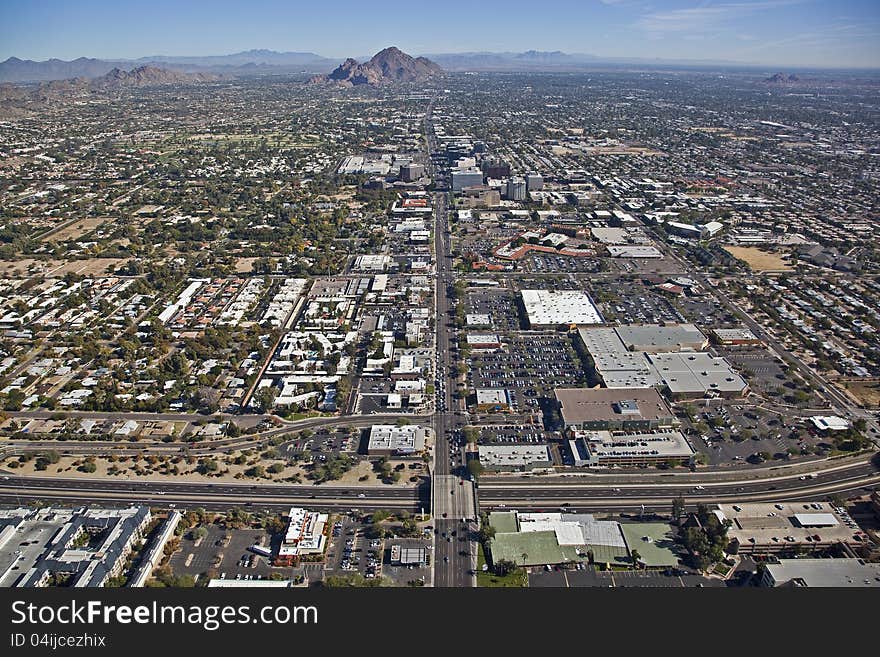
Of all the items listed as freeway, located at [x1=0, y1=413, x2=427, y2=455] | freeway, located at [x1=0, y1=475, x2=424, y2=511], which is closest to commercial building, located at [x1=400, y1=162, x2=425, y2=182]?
freeway, located at [x1=0, y1=413, x2=427, y2=455]

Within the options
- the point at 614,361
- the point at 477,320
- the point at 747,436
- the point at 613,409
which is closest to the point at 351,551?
the point at 613,409

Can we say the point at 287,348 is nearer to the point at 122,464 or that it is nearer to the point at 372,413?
the point at 372,413

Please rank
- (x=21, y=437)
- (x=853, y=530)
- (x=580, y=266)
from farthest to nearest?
(x=580, y=266), (x=21, y=437), (x=853, y=530)

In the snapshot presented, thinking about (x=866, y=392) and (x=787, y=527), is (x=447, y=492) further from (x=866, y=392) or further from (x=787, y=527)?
(x=866, y=392)

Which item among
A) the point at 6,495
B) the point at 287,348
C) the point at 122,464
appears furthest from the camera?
the point at 287,348

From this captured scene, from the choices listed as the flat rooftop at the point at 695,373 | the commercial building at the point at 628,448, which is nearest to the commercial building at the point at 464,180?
the flat rooftop at the point at 695,373

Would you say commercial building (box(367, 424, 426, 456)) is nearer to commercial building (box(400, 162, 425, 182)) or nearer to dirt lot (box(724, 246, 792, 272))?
dirt lot (box(724, 246, 792, 272))

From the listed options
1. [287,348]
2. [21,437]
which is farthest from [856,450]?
[21,437]
